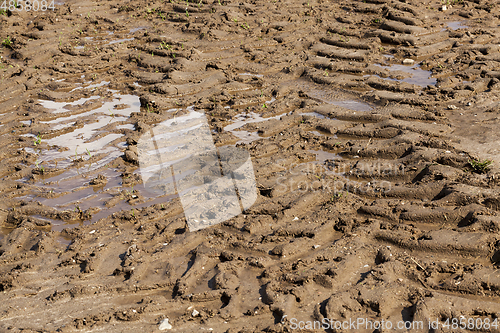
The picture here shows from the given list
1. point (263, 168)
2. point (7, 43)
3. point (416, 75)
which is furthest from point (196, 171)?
point (7, 43)

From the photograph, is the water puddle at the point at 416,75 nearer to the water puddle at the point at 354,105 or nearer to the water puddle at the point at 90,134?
the water puddle at the point at 354,105

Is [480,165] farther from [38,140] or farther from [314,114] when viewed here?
[38,140]

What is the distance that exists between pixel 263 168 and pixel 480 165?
8.63ft

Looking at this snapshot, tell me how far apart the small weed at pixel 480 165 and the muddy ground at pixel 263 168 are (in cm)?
2

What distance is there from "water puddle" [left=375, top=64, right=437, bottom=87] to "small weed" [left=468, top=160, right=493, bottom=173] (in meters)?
2.81

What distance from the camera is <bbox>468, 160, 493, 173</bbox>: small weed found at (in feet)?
17.3

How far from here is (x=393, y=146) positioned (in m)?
5.97

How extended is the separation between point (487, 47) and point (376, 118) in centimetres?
370

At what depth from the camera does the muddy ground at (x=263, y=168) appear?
3.96 m

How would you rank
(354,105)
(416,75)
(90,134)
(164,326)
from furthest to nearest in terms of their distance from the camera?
(416,75) < (354,105) < (90,134) < (164,326)

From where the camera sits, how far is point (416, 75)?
820 cm

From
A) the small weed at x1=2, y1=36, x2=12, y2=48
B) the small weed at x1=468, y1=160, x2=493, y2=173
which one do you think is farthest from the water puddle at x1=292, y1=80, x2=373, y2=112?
the small weed at x1=2, y1=36, x2=12, y2=48

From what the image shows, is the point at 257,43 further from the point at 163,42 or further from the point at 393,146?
the point at 393,146

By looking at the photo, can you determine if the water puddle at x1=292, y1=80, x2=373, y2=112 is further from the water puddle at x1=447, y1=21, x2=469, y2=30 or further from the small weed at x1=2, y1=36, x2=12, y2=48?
the small weed at x1=2, y1=36, x2=12, y2=48
